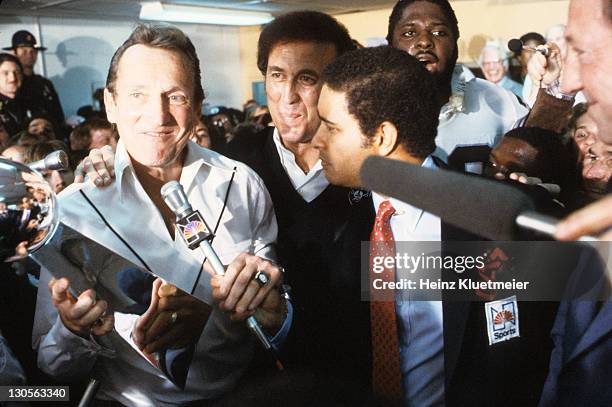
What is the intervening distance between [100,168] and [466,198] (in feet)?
2.58

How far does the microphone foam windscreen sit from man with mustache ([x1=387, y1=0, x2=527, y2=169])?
378 millimetres

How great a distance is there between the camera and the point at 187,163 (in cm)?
111

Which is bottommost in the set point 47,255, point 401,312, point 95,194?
point 401,312

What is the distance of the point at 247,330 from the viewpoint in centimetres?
117

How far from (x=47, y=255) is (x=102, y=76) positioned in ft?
1.20

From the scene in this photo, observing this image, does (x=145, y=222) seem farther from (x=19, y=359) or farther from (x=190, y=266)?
(x=19, y=359)

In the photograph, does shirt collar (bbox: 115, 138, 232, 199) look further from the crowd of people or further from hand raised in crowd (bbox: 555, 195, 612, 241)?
hand raised in crowd (bbox: 555, 195, 612, 241)

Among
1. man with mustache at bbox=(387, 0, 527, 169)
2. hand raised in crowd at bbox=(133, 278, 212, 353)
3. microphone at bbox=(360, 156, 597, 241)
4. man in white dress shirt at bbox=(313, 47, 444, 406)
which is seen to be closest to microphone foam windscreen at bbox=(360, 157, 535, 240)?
microphone at bbox=(360, 156, 597, 241)

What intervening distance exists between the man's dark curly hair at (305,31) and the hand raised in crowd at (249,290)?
0.38 meters

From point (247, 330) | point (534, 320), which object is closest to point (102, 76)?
point (247, 330)

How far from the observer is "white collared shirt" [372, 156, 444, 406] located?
41.1 inches

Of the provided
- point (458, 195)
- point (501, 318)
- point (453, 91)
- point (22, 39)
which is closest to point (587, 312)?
point (501, 318)

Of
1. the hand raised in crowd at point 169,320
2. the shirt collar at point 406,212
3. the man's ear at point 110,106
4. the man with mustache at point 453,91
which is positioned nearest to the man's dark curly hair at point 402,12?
the man with mustache at point 453,91

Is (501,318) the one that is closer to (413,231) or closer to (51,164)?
(413,231)
